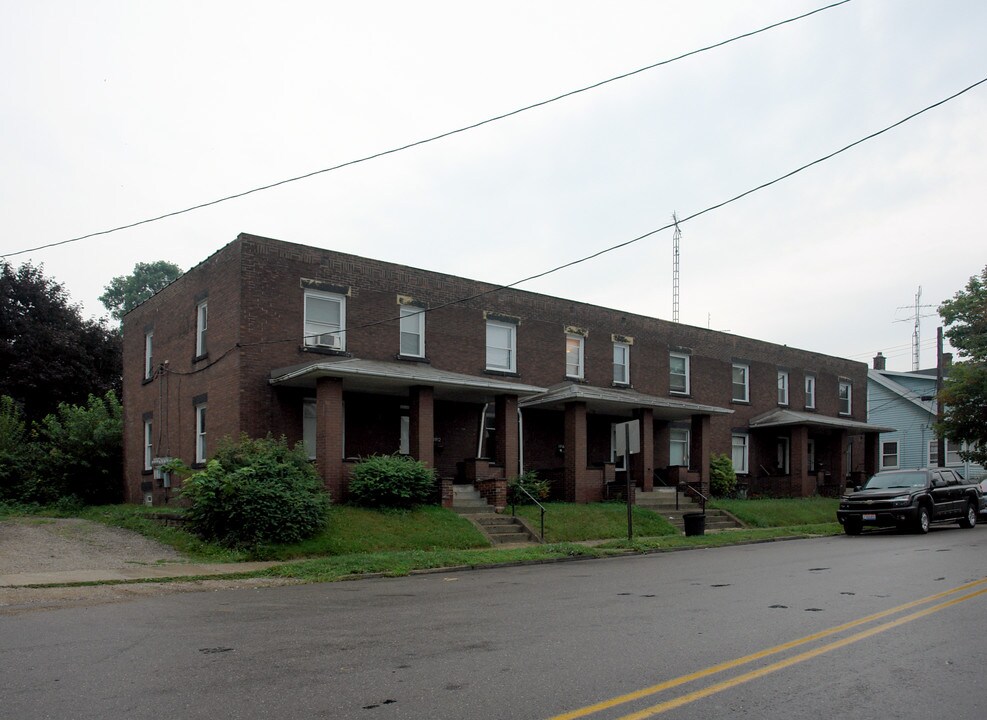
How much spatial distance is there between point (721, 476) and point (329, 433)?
16.7 metres

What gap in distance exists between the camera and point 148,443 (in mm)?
27469

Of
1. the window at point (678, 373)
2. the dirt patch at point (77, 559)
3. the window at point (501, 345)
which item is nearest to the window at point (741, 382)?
the window at point (678, 373)

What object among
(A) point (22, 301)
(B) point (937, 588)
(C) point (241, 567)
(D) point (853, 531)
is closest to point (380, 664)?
(B) point (937, 588)

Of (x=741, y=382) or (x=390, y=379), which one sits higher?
(x=741, y=382)

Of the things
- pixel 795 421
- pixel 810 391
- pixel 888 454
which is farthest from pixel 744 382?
pixel 888 454

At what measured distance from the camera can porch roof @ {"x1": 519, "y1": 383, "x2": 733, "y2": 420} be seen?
26.4 m

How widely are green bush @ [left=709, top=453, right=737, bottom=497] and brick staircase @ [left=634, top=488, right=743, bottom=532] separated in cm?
324

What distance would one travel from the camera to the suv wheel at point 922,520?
2233 cm

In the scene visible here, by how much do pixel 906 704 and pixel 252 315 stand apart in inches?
746

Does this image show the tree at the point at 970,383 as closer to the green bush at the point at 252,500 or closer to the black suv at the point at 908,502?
the black suv at the point at 908,502

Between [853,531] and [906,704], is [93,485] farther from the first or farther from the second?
[906,704]

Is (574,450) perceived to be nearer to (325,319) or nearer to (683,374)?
(325,319)

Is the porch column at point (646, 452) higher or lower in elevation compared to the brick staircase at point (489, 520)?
higher

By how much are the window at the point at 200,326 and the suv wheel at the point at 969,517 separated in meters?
21.6
